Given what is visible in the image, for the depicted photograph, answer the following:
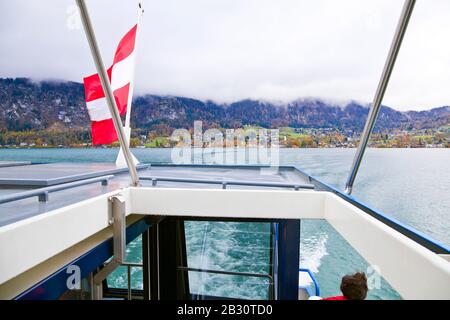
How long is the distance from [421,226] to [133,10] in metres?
16.0

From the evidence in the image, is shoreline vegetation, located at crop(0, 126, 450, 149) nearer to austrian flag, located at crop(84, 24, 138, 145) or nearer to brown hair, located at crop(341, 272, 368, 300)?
austrian flag, located at crop(84, 24, 138, 145)

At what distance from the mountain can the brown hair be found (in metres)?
0.92

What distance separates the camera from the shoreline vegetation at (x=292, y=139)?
1991mm

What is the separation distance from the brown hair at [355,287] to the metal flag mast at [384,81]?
0.73 m

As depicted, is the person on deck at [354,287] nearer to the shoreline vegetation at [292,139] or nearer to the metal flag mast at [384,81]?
the metal flag mast at [384,81]

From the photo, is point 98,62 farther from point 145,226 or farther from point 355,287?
point 355,287

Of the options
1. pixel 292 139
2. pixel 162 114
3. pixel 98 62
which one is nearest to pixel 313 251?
pixel 162 114

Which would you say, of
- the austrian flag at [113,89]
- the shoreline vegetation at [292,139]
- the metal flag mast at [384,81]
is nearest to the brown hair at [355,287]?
the metal flag mast at [384,81]

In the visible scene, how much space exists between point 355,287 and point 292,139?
4.34 feet

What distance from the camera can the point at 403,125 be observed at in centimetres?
220

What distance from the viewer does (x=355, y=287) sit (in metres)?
1.68

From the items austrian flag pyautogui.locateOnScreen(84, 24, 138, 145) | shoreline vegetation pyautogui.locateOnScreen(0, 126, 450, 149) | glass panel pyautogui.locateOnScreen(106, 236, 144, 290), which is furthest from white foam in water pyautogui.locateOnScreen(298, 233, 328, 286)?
austrian flag pyautogui.locateOnScreen(84, 24, 138, 145)

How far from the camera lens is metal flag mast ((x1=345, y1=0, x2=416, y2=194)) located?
4.44 ft

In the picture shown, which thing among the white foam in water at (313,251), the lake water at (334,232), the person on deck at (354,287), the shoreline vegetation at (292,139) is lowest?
the white foam in water at (313,251)
